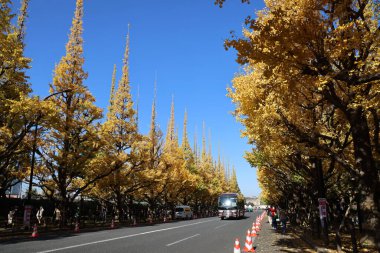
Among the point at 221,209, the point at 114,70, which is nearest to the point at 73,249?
the point at 221,209

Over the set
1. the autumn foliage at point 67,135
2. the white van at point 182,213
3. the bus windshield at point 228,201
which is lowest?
the white van at point 182,213

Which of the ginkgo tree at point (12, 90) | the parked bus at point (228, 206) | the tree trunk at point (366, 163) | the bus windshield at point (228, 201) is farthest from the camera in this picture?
the bus windshield at point (228, 201)

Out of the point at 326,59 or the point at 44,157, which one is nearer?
the point at 326,59

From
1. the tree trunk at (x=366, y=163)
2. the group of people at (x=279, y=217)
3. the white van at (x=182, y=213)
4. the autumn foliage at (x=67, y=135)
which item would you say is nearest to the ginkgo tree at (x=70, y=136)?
the autumn foliage at (x=67, y=135)

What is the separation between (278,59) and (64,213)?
22569 mm

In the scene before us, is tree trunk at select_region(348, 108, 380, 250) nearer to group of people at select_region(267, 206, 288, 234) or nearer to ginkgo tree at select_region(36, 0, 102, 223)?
group of people at select_region(267, 206, 288, 234)

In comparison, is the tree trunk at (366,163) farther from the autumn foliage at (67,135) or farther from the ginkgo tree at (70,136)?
the ginkgo tree at (70,136)

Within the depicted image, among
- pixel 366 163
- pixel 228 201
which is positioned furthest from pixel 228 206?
pixel 366 163

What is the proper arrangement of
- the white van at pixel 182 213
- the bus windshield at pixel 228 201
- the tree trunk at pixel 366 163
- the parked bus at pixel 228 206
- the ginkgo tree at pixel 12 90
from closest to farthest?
the tree trunk at pixel 366 163 < the ginkgo tree at pixel 12 90 < the parked bus at pixel 228 206 < the bus windshield at pixel 228 201 < the white van at pixel 182 213

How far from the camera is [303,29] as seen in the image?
7.30 m

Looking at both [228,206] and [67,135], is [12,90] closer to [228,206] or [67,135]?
[67,135]

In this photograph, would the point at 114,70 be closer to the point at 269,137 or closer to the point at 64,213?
the point at 64,213

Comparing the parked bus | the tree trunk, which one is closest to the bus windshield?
the parked bus

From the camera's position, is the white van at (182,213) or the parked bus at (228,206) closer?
the parked bus at (228,206)
